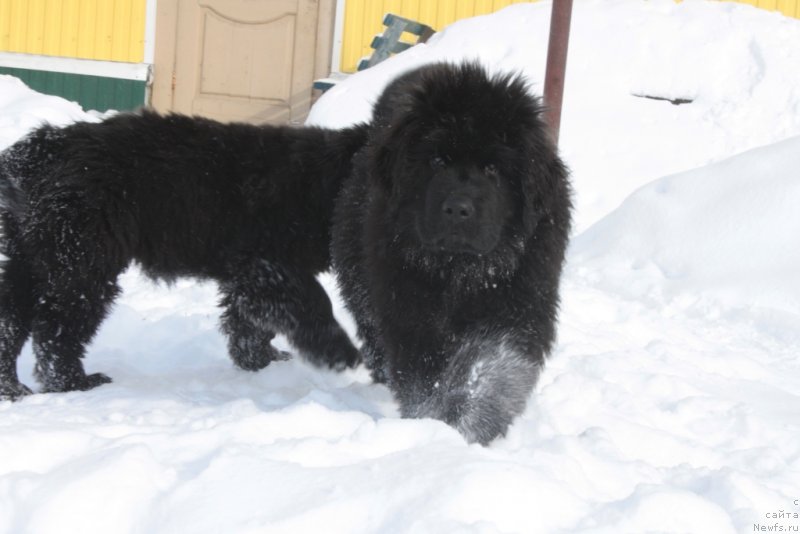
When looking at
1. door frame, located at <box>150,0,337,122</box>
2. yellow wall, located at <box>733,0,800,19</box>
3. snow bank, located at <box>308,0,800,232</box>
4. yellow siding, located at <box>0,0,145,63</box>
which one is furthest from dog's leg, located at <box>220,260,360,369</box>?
yellow wall, located at <box>733,0,800,19</box>

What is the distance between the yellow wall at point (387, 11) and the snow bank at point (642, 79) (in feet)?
2.87

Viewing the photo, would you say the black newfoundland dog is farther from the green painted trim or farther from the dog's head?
the green painted trim

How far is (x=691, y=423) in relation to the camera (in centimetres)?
309

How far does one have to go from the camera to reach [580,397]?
10.6 feet

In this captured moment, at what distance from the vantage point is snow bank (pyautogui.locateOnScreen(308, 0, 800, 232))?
6.90 m

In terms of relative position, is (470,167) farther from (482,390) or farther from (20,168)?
(20,168)

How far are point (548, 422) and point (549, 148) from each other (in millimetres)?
912

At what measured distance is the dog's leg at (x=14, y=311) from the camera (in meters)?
3.18

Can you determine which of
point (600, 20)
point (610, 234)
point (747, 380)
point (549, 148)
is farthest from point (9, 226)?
point (600, 20)

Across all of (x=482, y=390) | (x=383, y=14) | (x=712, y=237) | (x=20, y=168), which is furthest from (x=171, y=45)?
(x=482, y=390)

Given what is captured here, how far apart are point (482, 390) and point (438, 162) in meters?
0.74

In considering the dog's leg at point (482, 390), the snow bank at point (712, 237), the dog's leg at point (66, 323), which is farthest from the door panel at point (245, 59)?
the dog's leg at point (482, 390)

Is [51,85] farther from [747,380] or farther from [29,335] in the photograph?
[747,380]

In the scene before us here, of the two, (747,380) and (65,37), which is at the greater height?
(65,37)
